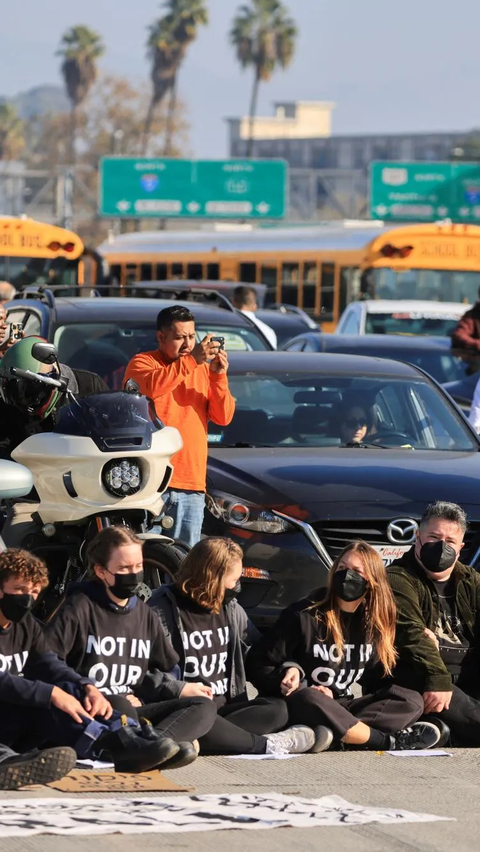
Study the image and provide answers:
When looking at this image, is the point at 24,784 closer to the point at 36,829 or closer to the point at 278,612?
Result: the point at 36,829

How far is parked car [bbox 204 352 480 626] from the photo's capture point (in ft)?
28.8

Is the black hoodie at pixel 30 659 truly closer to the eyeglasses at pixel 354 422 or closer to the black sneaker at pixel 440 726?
the black sneaker at pixel 440 726

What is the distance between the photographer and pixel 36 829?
559cm

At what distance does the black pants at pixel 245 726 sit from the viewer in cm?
713

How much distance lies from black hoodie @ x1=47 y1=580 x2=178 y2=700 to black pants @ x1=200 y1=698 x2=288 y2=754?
0.78ft

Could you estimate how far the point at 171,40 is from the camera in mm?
90188

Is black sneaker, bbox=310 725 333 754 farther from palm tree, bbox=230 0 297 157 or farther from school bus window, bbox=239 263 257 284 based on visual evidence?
palm tree, bbox=230 0 297 157

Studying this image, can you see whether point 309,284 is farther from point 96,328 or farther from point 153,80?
point 153,80

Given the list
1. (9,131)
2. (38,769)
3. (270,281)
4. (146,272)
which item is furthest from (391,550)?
(9,131)

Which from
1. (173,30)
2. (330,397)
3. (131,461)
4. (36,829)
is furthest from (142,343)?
(173,30)

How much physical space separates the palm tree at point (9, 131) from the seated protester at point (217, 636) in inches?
4461

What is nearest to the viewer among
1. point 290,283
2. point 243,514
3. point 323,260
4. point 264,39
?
point 243,514

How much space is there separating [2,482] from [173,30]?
279ft

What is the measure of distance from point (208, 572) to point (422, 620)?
3.62 feet
